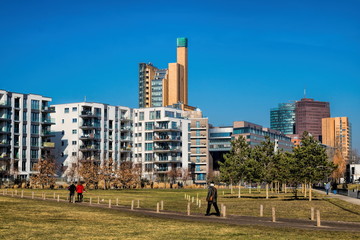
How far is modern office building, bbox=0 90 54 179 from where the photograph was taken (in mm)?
150000

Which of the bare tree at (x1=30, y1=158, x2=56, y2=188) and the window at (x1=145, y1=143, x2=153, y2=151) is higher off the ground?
the window at (x1=145, y1=143, x2=153, y2=151)

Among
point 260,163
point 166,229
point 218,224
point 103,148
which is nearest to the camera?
point 166,229

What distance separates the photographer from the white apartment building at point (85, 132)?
17575 cm

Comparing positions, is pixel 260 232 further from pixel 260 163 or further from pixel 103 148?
pixel 103 148

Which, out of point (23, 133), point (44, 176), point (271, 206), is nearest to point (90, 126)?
point (23, 133)

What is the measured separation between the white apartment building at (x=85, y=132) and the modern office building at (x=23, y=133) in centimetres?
991

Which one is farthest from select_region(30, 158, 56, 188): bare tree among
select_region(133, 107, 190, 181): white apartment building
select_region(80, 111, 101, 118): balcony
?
select_region(133, 107, 190, 181): white apartment building

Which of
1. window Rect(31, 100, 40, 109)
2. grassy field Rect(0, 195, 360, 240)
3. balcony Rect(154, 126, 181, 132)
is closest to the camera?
grassy field Rect(0, 195, 360, 240)

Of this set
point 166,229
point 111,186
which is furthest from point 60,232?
point 111,186

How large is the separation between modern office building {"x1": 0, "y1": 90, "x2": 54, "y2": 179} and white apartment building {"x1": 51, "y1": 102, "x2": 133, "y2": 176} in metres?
9.91

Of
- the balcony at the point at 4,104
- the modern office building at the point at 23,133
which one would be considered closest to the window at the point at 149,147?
the modern office building at the point at 23,133

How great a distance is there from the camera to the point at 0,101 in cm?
15112

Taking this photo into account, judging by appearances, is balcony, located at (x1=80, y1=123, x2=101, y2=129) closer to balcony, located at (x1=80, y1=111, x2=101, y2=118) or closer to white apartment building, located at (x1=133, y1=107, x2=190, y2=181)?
balcony, located at (x1=80, y1=111, x2=101, y2=118)

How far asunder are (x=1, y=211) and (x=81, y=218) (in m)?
7.67
